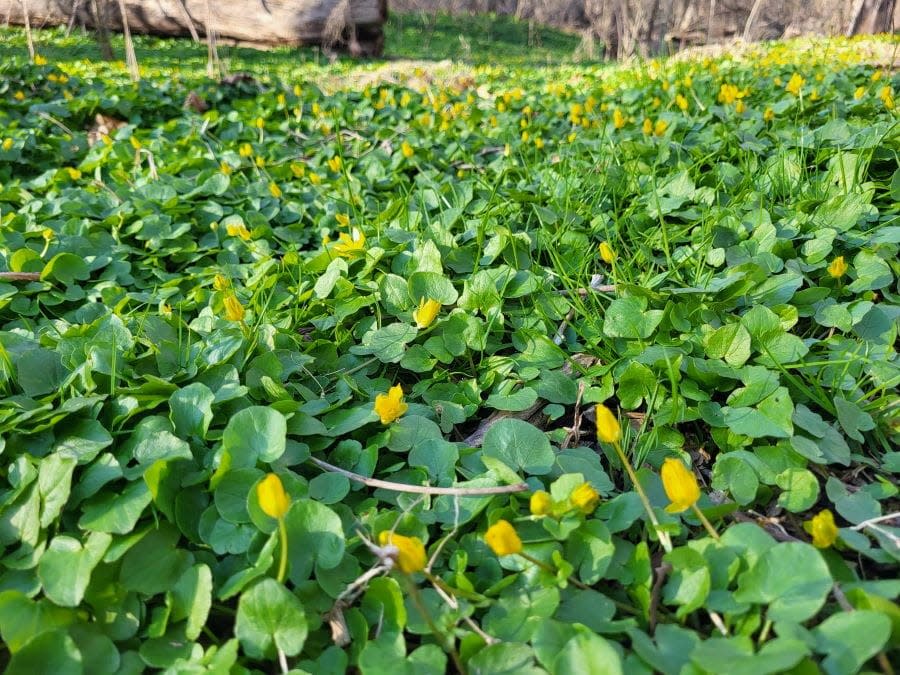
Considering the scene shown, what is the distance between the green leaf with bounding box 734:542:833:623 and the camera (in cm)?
84

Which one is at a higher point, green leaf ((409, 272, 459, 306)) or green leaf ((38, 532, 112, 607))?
green leaf ((409, 272, 459, 306))

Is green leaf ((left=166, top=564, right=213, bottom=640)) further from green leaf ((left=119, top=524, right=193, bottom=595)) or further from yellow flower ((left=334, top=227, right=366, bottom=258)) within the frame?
yellow flower ((left=334, top=227, right=366, bottom=258))

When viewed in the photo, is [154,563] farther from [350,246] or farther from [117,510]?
[350,246]

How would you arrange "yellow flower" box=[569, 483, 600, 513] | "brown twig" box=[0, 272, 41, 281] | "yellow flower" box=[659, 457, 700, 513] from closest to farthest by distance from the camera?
"yellow flower" box=[659, 457, 700, 513], "yellow flower" box=[569, 483, 600, 513], "brown twig" box=[0, 272, 41, 281]

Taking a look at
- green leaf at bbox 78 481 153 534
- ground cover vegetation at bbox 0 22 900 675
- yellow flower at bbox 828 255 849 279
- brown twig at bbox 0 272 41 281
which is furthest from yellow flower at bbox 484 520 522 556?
brown twig at bbox 0 272 41 281

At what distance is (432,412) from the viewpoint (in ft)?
4.60

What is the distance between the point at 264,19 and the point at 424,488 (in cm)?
1245

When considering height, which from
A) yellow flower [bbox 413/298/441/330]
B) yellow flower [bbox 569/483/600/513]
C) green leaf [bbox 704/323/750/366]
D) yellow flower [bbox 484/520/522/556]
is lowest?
yellow flower [bbox 569/483/600/513]

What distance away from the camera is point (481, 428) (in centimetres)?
144

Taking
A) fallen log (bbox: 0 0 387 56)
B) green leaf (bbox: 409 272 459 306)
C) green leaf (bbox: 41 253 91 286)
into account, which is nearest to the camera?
green leaf (bbox: 409 272 459 306)

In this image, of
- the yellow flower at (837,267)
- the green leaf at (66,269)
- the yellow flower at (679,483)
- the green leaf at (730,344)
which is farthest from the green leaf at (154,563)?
the yellow flower at (837,267)

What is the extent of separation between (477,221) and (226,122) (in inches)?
109

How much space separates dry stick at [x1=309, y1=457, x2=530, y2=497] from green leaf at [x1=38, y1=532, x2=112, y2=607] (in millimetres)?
390

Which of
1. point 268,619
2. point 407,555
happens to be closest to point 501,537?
point 407,555
